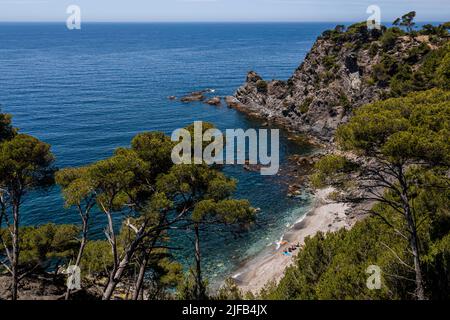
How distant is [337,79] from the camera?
7656 centimetres

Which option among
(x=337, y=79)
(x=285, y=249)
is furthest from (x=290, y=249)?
(x=337, y=79)

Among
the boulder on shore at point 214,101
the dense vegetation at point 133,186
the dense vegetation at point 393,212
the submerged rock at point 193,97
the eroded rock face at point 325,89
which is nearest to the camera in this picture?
the dense vegetation at point 393,212

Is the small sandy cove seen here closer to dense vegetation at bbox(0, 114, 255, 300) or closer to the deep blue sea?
the deep blue sea

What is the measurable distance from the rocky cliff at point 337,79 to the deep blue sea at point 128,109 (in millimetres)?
8965

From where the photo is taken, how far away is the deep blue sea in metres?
42.8

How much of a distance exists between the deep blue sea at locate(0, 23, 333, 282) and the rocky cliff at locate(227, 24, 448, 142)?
896cm

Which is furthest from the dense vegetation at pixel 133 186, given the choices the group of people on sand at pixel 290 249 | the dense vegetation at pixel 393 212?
the group of people on sand at pixel 290 249

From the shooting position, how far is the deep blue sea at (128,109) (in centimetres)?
4281

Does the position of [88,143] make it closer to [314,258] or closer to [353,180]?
[314,258]

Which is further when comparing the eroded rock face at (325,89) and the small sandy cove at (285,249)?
the eroded rock face at (325,89)

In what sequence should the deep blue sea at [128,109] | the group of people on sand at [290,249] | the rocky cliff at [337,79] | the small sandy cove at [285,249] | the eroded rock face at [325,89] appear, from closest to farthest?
the small sandy cove at [285,249], the group of people on sand at [290,249], the deep blue sea at [128,109], the rocky cliff at [337,79], the eroded rock face at [325,89]

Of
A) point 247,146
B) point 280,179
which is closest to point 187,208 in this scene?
point 280,179

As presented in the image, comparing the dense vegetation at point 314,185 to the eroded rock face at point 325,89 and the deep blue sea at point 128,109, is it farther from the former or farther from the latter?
the eroded rock face at point 325,89

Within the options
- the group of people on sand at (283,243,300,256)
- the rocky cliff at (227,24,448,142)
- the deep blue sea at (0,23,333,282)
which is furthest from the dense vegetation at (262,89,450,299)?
the rocky cliff at (227,24,448,142)
